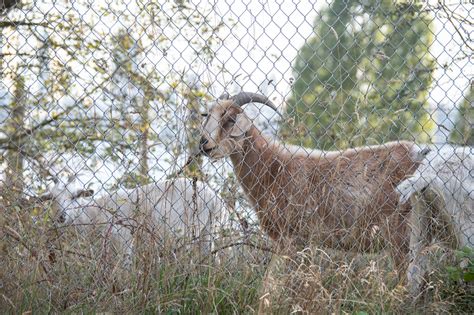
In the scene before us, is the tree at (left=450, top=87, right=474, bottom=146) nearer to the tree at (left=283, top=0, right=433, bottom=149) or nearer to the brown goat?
the tree at (left=283, top=0, right=433, bottom=149)

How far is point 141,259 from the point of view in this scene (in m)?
3.37

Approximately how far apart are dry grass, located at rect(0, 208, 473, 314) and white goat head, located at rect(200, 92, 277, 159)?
1.68m

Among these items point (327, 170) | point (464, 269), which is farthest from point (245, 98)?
point (464, 269)

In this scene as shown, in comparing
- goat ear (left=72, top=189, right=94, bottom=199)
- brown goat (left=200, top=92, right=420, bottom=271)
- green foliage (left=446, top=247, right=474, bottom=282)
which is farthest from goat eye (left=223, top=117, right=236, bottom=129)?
green foliage (left=446, top=247, right=474, bottom=282)

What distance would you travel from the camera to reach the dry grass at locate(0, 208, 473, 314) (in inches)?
127

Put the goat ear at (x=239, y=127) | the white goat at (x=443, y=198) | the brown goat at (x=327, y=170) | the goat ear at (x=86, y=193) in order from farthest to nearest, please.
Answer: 1. the goat ear at (x=239, y=127)
2. the goat ear at (x=86, y=193)
3. the brown goat at (x=327, y=170)
4. the white goat at (x=443, y=198)

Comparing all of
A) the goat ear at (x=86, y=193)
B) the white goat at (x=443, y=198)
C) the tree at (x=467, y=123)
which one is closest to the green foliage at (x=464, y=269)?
the white goat at (x=443, y=198)

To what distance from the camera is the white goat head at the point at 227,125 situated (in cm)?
532

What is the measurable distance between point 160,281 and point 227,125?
2.36 m

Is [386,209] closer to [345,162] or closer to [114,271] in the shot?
[345,162]

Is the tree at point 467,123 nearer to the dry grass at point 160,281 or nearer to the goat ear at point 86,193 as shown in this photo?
the dry grass at point 160,281

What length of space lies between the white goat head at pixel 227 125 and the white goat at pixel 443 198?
4.39 ft

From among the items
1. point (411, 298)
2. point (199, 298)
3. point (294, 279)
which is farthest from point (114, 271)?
point (411, 298)

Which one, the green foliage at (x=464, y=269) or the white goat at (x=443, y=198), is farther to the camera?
the white goat at (x=443, y=198)
